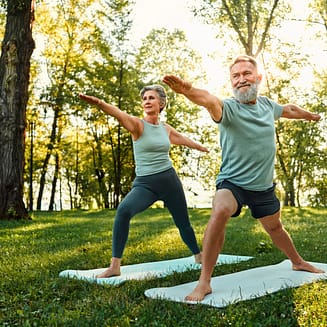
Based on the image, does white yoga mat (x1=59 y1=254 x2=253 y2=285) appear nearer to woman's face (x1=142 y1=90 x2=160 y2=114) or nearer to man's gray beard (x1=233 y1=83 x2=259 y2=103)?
woman's face (x1=142 y1=90 x2=160 y2=114)

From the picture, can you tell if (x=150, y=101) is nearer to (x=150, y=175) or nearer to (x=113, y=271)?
(x=150, y=175)

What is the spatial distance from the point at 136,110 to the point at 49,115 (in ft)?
16.4

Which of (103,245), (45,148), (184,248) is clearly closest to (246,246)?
(184,248)

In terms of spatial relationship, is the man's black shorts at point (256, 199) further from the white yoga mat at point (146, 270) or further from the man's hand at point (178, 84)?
the white yoga mat at point (146, 270)

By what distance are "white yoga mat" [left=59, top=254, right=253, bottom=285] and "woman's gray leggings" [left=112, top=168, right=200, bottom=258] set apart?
24cm

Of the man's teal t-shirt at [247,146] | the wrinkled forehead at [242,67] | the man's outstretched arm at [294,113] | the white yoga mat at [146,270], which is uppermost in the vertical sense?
the wrinkled forehead at [242,67]

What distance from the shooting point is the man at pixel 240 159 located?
13.0 ft

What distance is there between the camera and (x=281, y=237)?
4.82 metres

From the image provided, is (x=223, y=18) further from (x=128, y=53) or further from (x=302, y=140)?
(x=302, y=140)

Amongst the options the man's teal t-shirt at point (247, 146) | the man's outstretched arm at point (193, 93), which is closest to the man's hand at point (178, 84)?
the man's outstretched arm at point (193, 93)

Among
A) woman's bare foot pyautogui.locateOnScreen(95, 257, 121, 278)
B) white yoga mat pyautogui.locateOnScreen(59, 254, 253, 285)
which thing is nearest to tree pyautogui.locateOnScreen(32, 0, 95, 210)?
white yoga mat pyautogui.locateOnScreen(59, 254, 253, 285)

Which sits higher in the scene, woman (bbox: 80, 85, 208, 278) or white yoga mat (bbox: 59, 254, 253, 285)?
woman (bbox: 80, 85, 208, 278)

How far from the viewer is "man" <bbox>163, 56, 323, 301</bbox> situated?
13.0 ft

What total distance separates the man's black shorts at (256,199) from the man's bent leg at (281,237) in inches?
4.1
